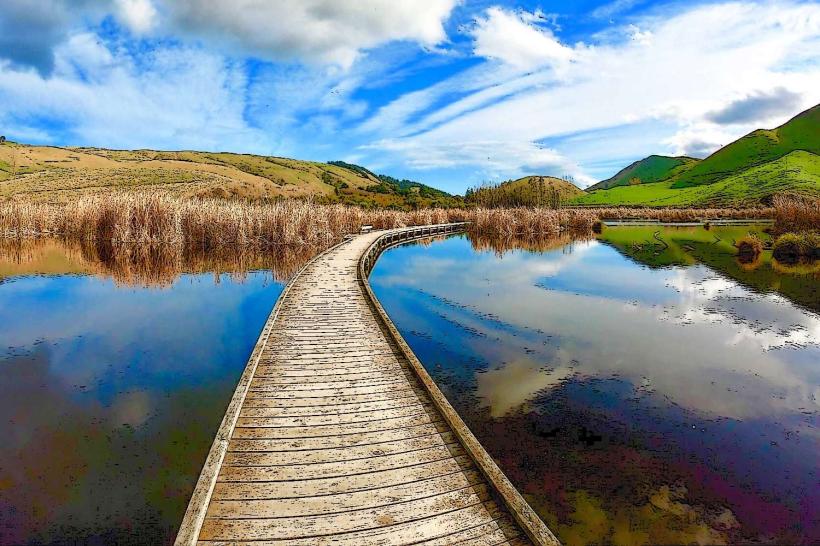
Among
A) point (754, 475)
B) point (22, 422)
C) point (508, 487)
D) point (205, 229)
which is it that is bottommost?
point (754, 475)

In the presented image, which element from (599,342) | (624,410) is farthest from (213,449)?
(599,342)

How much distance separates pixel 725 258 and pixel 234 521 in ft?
83.6

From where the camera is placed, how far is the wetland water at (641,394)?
15.2 ft

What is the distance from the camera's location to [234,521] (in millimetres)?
3432

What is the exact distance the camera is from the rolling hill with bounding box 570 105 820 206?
74.7m

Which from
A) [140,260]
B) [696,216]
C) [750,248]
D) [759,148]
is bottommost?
[750,248]

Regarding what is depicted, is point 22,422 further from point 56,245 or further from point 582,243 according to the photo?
point 582,243

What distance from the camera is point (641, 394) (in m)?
7.24

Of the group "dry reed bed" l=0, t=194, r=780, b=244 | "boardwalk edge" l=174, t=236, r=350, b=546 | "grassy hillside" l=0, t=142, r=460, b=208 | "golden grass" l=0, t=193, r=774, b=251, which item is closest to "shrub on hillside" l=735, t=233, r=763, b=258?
"dry reed bed" l=0, t=194, r=780, b=244

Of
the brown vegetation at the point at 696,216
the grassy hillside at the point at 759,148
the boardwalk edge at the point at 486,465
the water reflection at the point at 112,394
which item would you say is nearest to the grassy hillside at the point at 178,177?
the brown vegetation at the point at 696,216

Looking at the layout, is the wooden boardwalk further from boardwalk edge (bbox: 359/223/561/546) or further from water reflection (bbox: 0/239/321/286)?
water reflection (bbox: 0/239/321/286)

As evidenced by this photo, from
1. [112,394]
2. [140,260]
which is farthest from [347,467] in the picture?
[140,260]

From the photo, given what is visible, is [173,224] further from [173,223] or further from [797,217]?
[797,217]

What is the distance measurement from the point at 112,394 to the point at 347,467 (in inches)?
196
